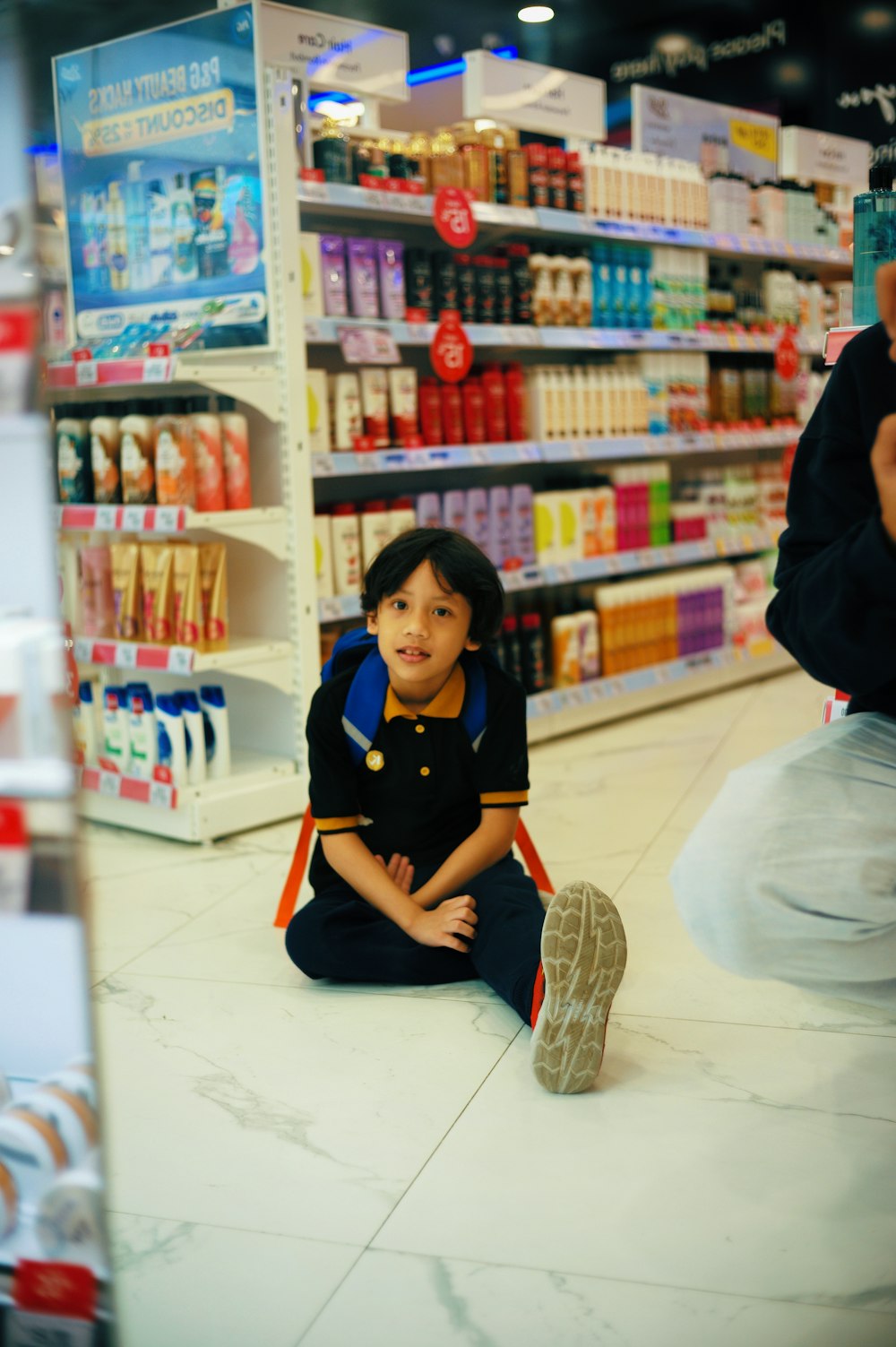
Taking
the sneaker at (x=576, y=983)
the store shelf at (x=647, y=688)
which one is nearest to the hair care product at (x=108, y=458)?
the store shelf at (x=647, y=688)

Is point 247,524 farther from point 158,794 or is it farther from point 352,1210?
point 352,1210

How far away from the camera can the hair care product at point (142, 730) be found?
3.40m

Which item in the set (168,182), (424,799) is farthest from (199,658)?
(168,182)

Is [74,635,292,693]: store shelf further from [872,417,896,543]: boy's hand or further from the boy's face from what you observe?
[872,417,896,543]: boy's hand

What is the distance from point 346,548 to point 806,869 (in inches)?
94.3

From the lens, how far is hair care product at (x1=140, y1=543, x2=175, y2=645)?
334 cm

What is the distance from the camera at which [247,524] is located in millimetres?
3393

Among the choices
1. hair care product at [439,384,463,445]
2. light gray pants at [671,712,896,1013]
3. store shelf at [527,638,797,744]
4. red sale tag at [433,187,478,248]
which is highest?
red sale tag at [433,187,478,248]

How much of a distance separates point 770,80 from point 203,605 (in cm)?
667

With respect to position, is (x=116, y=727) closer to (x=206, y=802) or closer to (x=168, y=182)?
(x=206, y=802)

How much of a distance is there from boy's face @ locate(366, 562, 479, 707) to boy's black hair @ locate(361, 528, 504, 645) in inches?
0.5

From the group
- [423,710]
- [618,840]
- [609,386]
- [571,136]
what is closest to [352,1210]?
[423,710]

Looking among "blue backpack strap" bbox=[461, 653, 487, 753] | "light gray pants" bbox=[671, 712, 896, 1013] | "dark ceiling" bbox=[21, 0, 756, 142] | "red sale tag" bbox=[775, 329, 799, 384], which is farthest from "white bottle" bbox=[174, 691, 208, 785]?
"dark ceiling" bbox=[21, 0, 756, 142]

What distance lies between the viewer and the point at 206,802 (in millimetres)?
3328
